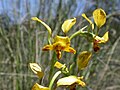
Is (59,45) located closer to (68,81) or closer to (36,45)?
(68,81)

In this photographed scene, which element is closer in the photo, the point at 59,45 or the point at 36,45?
the point at 59,45

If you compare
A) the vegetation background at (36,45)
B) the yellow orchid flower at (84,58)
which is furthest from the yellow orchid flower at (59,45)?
the vegetation background at (36,45)

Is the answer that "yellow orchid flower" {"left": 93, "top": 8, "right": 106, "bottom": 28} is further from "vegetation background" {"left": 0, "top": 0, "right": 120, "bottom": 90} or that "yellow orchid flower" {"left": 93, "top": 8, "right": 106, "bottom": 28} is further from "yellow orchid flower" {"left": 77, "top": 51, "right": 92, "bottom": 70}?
"vegetation background" {"left": 0, "top": 0, "right": 120, "bottom": 90}

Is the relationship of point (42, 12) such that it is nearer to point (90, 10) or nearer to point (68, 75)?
point (90, 10)

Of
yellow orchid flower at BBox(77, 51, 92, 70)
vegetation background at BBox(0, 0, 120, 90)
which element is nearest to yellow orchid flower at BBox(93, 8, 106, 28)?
yellow orchid flower at BBox(77, 51, 92, 70)

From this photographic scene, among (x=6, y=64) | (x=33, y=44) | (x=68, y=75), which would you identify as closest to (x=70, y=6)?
(x=33, y=44)

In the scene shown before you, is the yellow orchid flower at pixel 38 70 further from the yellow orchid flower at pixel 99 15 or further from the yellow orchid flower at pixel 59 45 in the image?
the yellow orchid flower at pixel 99 15

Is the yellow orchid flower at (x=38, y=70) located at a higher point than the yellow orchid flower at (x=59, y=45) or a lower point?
lower

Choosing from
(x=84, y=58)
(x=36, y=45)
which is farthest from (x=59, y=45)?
(x=36, y=45)
